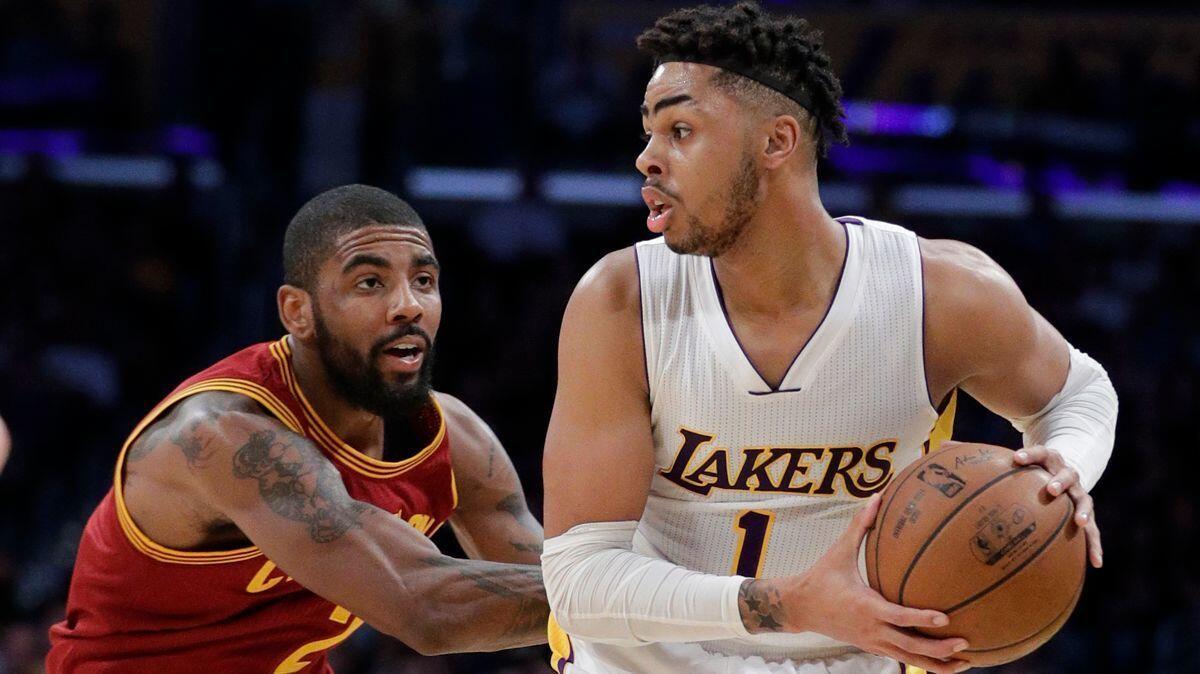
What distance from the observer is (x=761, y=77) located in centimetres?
320

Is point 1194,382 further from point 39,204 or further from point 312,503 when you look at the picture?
point 39,204

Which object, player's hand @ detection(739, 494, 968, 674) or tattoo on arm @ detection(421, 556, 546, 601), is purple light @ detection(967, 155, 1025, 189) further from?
player's hand @ detection(739, 494, 968, 674)

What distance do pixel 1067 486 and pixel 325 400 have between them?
189 cm

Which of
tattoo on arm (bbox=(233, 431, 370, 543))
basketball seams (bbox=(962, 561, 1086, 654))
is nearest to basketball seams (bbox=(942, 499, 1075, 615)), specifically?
basketball seams (bbox=(962, 561, 1086, 654))

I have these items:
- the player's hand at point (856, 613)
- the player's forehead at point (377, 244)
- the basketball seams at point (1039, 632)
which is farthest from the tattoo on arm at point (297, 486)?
the basketball seams at point (1039, 632)

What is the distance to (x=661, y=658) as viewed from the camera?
3.33 metres

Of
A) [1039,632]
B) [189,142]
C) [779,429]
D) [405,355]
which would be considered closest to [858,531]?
[1039,632]

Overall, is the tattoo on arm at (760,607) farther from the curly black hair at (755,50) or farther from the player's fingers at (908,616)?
the curly black hair at (755,50)

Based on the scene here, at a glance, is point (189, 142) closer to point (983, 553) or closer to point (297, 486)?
point (297, 486)

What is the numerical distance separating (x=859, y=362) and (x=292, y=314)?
1535 millimetres

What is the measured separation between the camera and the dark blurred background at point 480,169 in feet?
28.1

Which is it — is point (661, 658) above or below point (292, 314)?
below

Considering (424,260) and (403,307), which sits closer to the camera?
(403,307)

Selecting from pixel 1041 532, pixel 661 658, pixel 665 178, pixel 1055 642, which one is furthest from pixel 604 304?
pixel 1055 642
